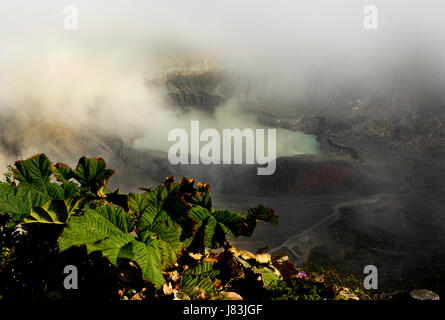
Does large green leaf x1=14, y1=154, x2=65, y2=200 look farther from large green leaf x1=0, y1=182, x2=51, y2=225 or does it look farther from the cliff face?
the cliff face

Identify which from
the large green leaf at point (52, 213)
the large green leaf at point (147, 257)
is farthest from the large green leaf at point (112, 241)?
the large green leaf at point (52, 213)

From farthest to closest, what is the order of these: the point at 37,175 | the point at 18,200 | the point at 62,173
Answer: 1. the point at 62,173
2. the point at 37,175
3. the point at 18,200

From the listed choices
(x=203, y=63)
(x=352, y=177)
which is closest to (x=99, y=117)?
(x=203, y=63)

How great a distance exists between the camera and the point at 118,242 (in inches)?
136

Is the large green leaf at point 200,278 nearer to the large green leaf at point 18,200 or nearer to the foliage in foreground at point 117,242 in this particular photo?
the foliage in foreground at point 117,242

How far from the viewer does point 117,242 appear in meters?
3.44

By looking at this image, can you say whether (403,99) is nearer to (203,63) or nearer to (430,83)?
(430,83)

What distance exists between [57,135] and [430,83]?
10765 cm

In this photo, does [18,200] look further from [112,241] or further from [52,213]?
[112,241]

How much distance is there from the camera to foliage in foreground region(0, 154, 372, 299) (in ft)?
11.8

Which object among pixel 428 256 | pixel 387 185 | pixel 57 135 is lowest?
pixel 428 256

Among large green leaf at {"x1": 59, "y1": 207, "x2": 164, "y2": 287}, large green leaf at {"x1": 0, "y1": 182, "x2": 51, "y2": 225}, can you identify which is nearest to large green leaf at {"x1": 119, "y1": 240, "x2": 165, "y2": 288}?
large green leaf at {"x1": 59, "y1": 207, "x2": 164, "y2": 287}

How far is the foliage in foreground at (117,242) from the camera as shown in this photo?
3588 millimetres

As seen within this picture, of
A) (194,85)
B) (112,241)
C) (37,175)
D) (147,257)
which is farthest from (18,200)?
(194,85)
